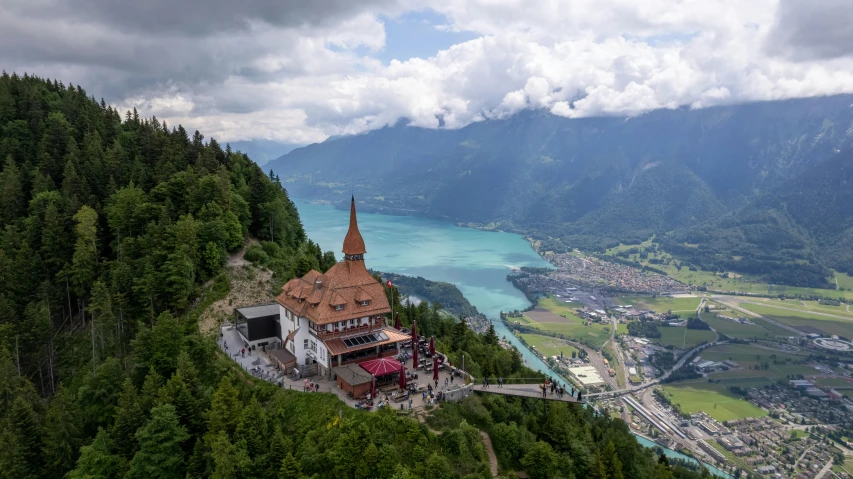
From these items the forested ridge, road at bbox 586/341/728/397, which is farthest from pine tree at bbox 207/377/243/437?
road at bbox 586/341/728/397

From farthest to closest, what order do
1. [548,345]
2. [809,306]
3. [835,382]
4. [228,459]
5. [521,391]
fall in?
[809,306] → [548,345] → [835,382] → [521,391] → [228,459]

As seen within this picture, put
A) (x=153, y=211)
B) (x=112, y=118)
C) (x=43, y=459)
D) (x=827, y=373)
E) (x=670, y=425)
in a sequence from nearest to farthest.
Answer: (x=43, y=459)
(x=153, y=211)
(x=112, y=118)
(x=670, y=425)
(x=827, y=373)

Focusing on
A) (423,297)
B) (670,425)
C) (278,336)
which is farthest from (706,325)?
(278,336)

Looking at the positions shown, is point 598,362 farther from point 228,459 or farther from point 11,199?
point 11,199

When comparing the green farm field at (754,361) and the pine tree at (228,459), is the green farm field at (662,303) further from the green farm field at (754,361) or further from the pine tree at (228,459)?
the pine tree at (228,459)

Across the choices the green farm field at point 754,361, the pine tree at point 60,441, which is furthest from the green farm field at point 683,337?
the pine tree at point 60,441

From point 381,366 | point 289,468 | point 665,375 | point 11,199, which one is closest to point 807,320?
point 665,375

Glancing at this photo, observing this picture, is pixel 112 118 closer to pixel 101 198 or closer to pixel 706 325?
pixel 101 198
